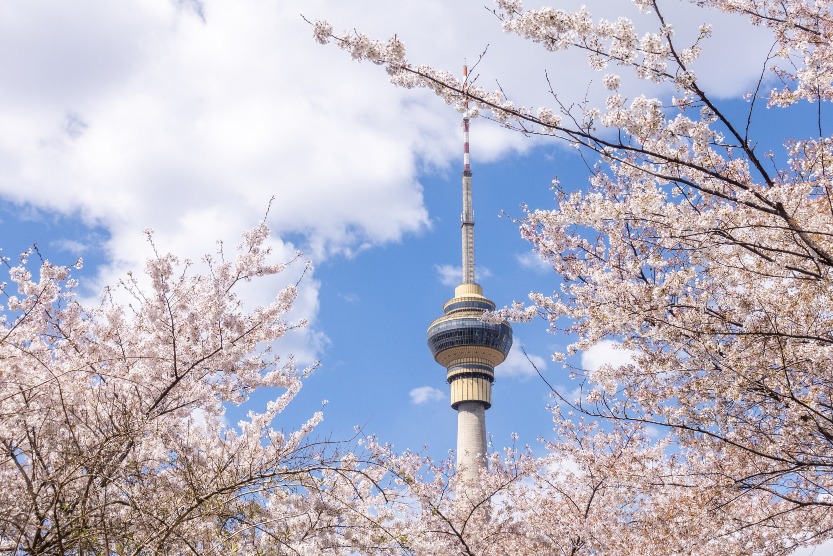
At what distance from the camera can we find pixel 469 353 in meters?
71.1

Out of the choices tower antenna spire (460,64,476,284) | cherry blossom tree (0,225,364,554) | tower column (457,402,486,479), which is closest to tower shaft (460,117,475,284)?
tower antenna spire (460,64,476,284)

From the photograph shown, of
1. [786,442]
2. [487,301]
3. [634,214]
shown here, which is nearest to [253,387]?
[634,214]

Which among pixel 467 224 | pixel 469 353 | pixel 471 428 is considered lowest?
pixel 471 428

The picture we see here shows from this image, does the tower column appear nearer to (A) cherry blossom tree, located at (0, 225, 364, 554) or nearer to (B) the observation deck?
(B) the observation deck

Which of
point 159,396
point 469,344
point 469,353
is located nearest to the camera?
point 159,396

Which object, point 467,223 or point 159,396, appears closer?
point 159,396

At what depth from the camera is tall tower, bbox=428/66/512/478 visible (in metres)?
69.6

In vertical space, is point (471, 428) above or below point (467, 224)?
below

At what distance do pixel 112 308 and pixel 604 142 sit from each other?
6.33 metres

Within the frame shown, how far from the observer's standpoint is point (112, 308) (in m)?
9.07

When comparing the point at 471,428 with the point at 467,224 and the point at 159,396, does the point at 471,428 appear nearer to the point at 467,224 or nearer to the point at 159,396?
the point at 467,224

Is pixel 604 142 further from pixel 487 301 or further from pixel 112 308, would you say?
pixel 487 301

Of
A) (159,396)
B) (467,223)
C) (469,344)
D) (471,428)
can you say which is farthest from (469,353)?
(159,396)

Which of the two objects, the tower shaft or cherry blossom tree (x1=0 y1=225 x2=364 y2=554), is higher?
the tower shaft
